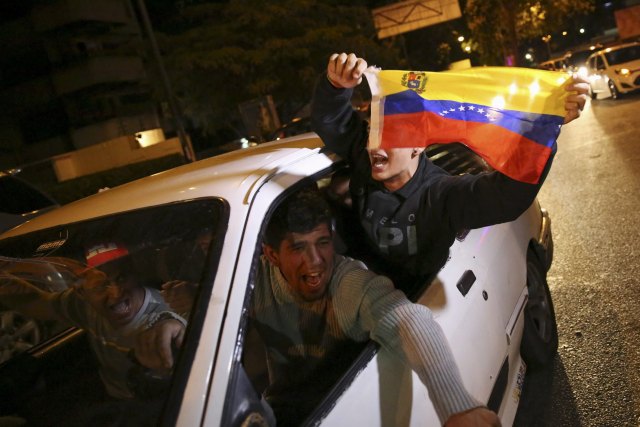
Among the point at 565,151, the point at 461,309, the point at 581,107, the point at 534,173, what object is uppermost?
the point at 581,107

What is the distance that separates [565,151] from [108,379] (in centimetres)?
953

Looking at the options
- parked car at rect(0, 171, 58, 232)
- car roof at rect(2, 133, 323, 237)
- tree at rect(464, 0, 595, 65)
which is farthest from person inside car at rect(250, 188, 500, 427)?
tree at rect(464, 0, 595, 65)

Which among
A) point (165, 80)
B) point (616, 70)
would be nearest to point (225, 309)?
point (165, 80)

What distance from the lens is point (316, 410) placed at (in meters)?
1.51

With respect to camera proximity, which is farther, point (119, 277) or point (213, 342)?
point (119, 277)

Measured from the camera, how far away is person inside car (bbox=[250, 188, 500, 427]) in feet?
5.77

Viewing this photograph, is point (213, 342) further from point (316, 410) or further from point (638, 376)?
point (638, 376)

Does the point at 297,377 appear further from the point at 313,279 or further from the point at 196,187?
the point at 196,187

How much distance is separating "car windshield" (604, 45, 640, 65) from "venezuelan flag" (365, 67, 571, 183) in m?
16.2

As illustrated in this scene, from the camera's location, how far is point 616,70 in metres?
15.0

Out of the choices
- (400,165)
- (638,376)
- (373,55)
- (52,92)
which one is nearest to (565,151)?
(638,376)

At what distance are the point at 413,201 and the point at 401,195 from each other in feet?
0.19

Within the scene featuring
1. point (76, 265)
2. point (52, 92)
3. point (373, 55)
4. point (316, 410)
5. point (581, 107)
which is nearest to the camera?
point (316, 410)

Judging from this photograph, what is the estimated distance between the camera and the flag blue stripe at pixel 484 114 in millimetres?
1804
